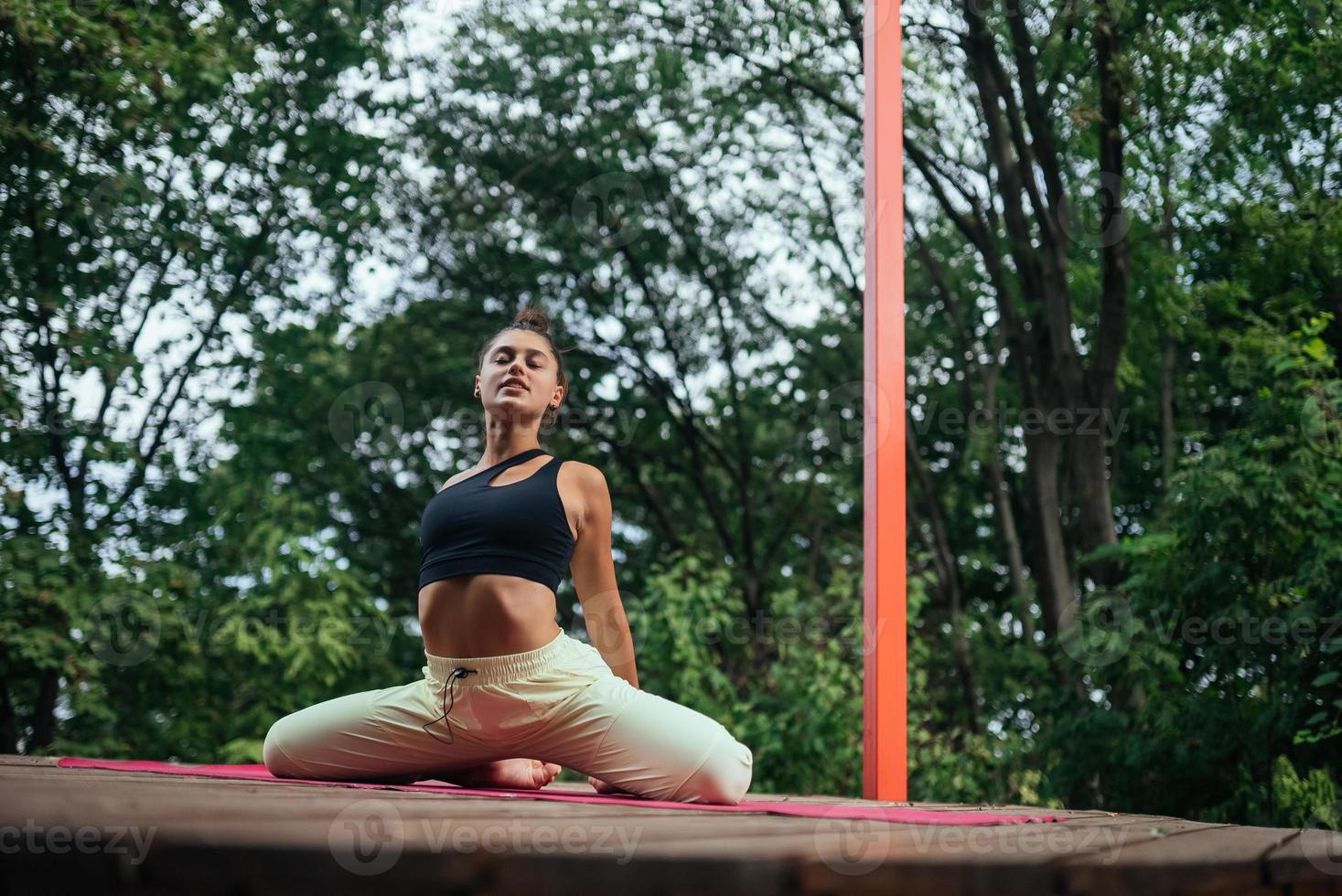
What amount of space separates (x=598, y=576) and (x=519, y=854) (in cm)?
141

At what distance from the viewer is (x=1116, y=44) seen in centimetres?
570

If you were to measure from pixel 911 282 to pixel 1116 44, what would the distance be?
3.80m

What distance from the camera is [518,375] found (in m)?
2.49

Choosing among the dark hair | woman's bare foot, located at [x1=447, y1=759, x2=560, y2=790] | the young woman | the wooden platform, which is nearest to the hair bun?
the dark hair

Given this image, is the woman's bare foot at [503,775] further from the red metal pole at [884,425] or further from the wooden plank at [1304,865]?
the wooden plank at [1304,865]

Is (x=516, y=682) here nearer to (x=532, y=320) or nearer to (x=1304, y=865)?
(x=532, y=320)

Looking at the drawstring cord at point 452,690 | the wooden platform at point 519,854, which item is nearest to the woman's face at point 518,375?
the drawstring cord at point 452,690

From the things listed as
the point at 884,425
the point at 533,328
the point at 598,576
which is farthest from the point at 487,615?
the point at 884,425

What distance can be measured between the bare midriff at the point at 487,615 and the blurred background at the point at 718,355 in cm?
281

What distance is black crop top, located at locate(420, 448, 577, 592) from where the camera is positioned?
2.27 m

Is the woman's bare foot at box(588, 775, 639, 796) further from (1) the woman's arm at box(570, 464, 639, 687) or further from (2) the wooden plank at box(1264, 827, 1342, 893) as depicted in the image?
(2) the wooden plank at box(1264, 827, 1342, 893)

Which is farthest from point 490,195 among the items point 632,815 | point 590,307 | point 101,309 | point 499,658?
point 632,815

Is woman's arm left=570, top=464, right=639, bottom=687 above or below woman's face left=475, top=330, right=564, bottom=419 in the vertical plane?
below

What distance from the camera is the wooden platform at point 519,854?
101 centimetres
